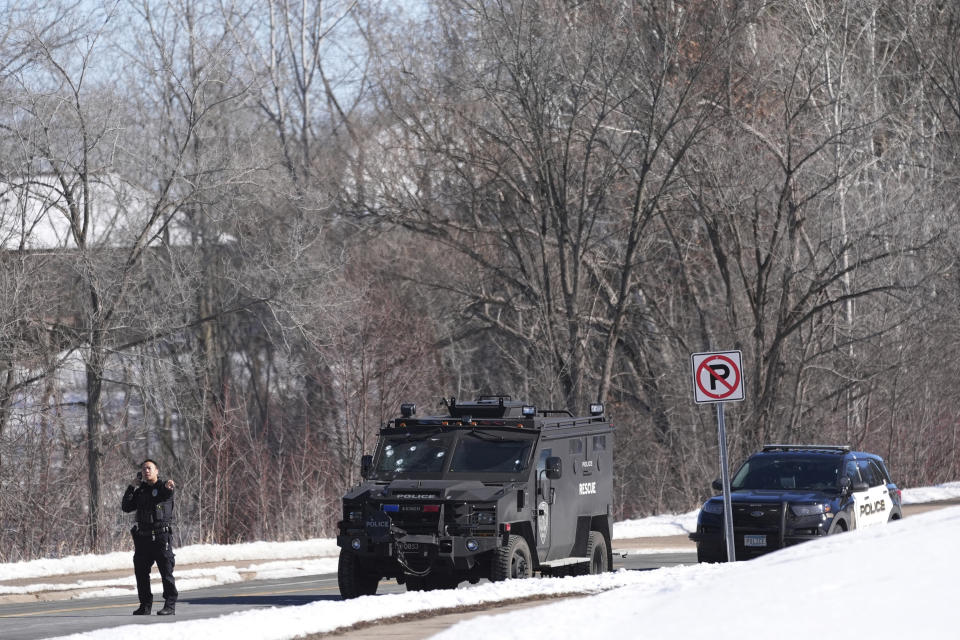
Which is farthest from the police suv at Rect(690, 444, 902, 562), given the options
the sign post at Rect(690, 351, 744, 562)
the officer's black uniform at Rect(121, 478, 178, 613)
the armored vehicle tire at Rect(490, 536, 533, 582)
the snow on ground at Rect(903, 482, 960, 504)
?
the snow on ground at Rect(903, 482, 960, 504)

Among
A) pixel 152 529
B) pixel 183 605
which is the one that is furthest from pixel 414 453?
pixel 183 605

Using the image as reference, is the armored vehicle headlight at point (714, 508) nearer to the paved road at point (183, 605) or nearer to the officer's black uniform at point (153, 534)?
the paved road at point (183, 605)

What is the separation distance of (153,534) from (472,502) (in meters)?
3.69

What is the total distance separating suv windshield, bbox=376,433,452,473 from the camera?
16.5 m

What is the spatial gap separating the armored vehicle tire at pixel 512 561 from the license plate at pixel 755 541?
401 cm

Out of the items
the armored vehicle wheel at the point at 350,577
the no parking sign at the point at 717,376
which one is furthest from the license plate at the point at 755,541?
the armored vehicle wheel at the point at 350,577

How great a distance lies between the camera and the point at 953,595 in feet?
23.6

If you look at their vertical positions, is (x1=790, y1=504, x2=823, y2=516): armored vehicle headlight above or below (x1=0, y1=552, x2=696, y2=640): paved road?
above

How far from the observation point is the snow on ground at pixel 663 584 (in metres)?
7.67

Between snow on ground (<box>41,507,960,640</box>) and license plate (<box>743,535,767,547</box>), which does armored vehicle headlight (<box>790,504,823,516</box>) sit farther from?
snow on ground (<box>41,507,960,640</box>)

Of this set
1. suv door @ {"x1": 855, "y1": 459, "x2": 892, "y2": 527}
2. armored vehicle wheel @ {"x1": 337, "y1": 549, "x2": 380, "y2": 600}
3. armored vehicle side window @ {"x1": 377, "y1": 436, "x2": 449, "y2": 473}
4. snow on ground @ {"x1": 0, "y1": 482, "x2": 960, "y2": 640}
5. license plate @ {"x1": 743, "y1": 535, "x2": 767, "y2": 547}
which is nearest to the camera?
snow on ground @ {"x1": 0, "y1": 482, "x2": 960, "y2": 640}

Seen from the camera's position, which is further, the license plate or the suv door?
the suv door

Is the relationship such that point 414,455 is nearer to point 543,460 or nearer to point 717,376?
point 543,460

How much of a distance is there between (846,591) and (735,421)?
95.6 feet
